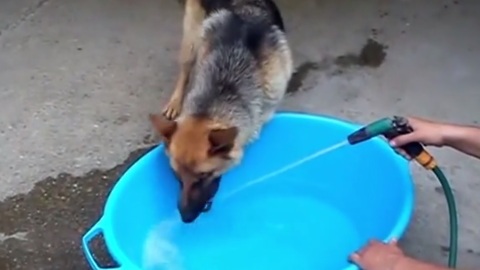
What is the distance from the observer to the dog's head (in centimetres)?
262

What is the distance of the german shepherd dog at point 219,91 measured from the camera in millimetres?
2645

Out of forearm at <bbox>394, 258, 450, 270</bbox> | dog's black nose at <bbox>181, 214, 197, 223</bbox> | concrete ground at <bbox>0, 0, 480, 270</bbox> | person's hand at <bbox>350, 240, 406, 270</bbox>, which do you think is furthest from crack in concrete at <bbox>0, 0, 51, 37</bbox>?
forearm at <bbox>394, 258, 450, 270</bbox>

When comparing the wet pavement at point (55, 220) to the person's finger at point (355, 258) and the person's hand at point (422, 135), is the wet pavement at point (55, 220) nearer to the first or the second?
the person's finger at point (355, 258)

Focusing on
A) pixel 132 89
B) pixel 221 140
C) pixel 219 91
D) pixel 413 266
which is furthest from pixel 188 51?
pixel 413 266

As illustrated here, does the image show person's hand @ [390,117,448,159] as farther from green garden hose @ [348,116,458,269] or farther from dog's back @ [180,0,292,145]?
dog's back @ [180,0,292,145]

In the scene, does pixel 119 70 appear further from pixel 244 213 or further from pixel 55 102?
pixel 244 213

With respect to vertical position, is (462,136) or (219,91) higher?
(462,136)

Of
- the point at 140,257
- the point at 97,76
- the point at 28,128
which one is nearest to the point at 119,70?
the point at 97,76

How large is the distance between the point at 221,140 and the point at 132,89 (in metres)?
1.18

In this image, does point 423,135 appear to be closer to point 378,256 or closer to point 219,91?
point 378,256

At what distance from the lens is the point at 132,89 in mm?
3721

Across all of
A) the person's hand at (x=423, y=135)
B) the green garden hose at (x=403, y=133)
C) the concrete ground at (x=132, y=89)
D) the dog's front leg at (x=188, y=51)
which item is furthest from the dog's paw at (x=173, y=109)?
the person's hand at (x=423, y=135)

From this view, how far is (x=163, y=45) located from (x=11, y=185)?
38.7 inches

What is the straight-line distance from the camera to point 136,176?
272 cm
